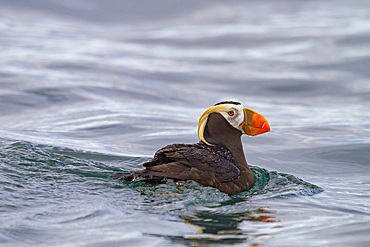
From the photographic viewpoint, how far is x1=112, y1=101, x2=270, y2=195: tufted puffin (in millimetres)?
5777

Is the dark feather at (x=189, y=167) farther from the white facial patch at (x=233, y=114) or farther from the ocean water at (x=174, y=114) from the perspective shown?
the white facial patch at (x=233, y=114)

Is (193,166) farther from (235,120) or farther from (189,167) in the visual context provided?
(235,120)

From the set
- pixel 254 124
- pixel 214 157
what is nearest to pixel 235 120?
pixel 254 124

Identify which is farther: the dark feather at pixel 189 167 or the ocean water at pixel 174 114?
the dark feather at pixel 189 167

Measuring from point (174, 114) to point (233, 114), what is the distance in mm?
5974

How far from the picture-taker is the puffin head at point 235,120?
21.0ft

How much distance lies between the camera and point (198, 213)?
5359 mm

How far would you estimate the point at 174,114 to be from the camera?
12.3 metres

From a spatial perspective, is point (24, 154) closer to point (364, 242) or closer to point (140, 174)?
point (140, 174)

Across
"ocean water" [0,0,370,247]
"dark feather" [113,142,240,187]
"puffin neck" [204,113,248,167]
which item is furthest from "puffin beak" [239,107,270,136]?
"ocean water" [0,0,370,247]

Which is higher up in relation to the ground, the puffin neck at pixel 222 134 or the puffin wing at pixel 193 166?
the puffin neck at pixel 222 134

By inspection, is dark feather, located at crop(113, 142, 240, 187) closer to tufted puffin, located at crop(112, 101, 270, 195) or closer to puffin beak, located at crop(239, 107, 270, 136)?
tufted puffin, located at crop(112, 101, 270, 195)

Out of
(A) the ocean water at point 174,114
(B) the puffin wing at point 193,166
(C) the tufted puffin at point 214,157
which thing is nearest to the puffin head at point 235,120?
(C) the tufted puffin at point 214,157

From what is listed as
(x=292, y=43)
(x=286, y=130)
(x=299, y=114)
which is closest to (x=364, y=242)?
(x=286, y=130)
